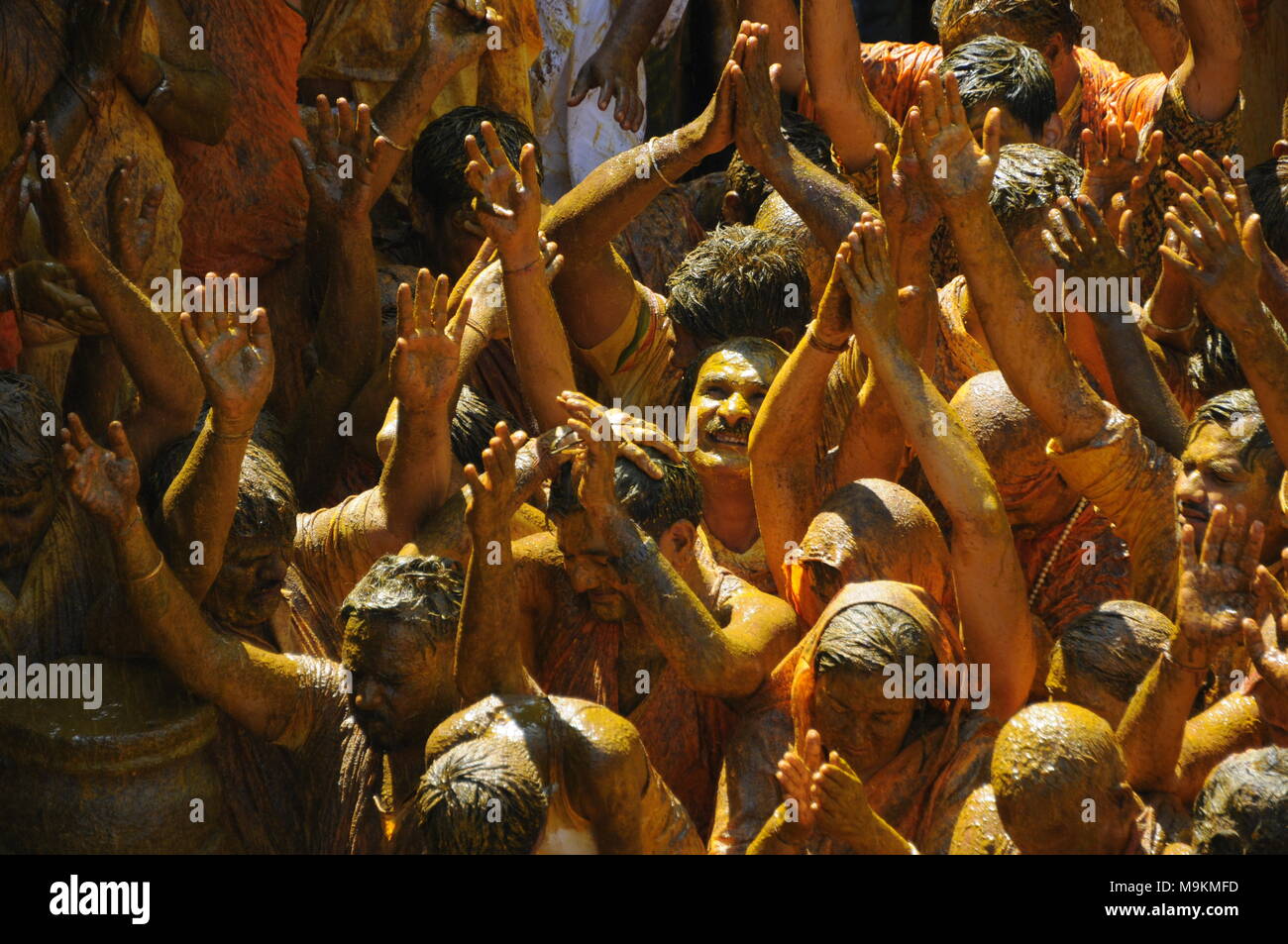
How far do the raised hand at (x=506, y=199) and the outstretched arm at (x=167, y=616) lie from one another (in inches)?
51.0

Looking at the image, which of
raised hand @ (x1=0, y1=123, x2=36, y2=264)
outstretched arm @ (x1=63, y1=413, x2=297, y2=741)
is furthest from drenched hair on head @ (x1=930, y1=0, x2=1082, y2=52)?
outstretched arm @ (x1=63, y1=413, x2=297, y2=741)

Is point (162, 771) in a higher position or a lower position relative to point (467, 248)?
lower

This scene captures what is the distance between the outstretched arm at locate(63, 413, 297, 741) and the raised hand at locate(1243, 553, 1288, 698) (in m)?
2.39

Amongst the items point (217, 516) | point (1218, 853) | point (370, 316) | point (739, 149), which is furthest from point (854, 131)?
point (1218, 853)

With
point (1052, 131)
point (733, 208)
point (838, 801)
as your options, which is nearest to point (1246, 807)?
point (838, 801)

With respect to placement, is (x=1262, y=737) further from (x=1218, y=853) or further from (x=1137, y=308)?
(x=1137, y=308)

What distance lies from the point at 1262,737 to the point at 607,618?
5.67 ft

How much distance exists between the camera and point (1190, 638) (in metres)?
5.37

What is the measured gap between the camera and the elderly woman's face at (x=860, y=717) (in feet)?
18.7

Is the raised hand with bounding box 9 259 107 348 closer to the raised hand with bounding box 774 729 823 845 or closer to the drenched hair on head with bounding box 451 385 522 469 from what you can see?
the drenched hair on head with bounding box 451 385 522 469

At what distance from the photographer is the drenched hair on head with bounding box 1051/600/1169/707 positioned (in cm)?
572

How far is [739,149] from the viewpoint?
23.0 ft

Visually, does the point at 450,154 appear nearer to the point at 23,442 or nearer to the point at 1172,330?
the point at 23,442

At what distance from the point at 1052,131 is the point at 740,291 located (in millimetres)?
1426
